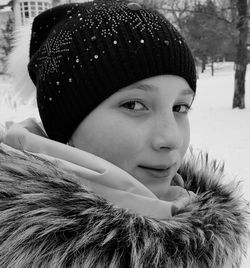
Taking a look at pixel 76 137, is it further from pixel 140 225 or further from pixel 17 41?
pixel 17 41

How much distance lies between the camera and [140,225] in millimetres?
854

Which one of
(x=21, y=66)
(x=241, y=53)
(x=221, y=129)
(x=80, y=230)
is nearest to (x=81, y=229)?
(x=80, y=230)

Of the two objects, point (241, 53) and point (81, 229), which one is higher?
point (81, 229)

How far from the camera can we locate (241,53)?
9.86 metres

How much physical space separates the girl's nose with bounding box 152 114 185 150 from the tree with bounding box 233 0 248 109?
9328mm

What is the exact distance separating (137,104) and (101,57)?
8.1 inches

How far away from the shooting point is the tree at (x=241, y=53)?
9.52 m

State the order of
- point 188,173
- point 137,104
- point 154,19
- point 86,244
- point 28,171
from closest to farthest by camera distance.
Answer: point 86,244, point 28,171, point 137,104, point 154,19, point 188,173

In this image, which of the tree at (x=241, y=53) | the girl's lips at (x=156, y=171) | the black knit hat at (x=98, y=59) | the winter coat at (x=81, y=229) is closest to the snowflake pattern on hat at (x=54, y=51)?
the black knit hat at (x=98, y=59)

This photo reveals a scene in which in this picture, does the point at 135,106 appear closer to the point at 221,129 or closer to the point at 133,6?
the point at 133,6

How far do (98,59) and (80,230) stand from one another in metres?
0.56

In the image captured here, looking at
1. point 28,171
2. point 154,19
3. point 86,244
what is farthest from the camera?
point 154,19

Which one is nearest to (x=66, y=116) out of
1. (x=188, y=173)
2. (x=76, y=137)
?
(x=76, y=137)

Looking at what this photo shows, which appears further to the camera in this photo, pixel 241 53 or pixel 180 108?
pixel 241 53
